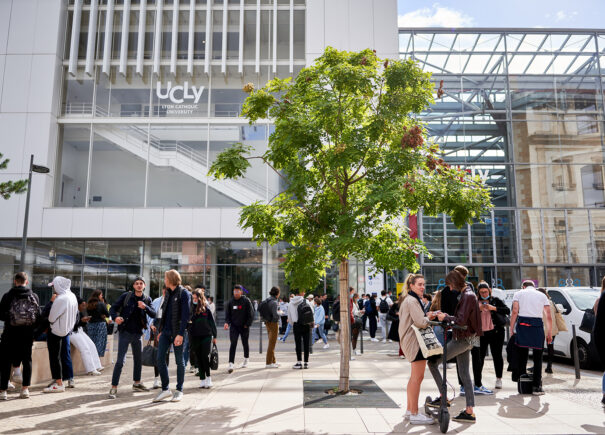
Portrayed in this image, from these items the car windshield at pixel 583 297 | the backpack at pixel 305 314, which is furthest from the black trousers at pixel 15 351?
the car windshield at pixel 583 297

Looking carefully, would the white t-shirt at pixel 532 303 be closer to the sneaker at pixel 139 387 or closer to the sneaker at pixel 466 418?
the sneaker at pixel 466 418

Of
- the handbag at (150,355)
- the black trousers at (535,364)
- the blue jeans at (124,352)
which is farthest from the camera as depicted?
the handbag at (150,355)

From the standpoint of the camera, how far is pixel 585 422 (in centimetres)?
639

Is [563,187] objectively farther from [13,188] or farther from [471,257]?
[13,188]

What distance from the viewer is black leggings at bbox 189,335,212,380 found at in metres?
8.77

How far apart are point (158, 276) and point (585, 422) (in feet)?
64.6

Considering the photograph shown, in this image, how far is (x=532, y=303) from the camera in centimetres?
829

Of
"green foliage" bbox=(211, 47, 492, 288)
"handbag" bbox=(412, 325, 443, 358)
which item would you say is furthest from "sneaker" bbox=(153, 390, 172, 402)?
"handbag" bbox=(412, 325, 443, 358)

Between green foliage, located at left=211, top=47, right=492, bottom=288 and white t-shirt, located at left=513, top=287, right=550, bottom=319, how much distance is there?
167 centimetres

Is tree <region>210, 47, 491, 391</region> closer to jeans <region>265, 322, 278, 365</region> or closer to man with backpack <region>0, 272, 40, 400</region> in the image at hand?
jeans <region>265, 322, 278, 365</region>

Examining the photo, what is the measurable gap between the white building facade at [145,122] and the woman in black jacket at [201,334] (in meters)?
14.0

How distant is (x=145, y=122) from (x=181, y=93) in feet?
7.36

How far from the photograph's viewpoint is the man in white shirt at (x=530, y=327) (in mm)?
8133

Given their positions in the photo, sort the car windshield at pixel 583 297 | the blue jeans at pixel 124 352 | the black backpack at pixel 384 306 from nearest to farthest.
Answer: the blue jeans at pixel 124 352
the car windshield at pixel 583 297
the black backpack at pixel 384 306
